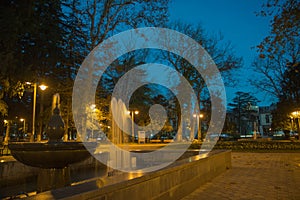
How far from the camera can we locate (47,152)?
502 centimetres

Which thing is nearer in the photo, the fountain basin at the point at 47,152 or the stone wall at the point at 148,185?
the stone wall at the point at 148,185

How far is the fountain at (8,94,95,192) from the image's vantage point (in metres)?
5.01

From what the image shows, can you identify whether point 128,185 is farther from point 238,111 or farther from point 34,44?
point 238,111

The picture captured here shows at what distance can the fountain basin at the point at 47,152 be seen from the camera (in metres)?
5.00

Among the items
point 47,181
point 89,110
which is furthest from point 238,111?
point 47,181

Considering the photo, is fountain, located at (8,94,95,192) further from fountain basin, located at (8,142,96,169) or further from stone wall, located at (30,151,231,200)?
stone wall, located at (30,151,231,200)

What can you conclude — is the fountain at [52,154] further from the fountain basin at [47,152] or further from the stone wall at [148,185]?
the stone wall at [148,185]

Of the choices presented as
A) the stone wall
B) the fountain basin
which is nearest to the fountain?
the fountain basin

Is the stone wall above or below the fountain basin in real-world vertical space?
below

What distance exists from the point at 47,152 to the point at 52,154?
94mm

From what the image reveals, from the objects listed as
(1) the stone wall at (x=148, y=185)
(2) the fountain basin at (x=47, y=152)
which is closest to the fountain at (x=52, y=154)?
(2) the fountain basin at (x=47, y=152)

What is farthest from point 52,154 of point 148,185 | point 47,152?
point 148,185

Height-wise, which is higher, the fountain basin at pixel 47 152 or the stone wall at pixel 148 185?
the fountain basin at pixel 47 152

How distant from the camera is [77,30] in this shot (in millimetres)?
18984
